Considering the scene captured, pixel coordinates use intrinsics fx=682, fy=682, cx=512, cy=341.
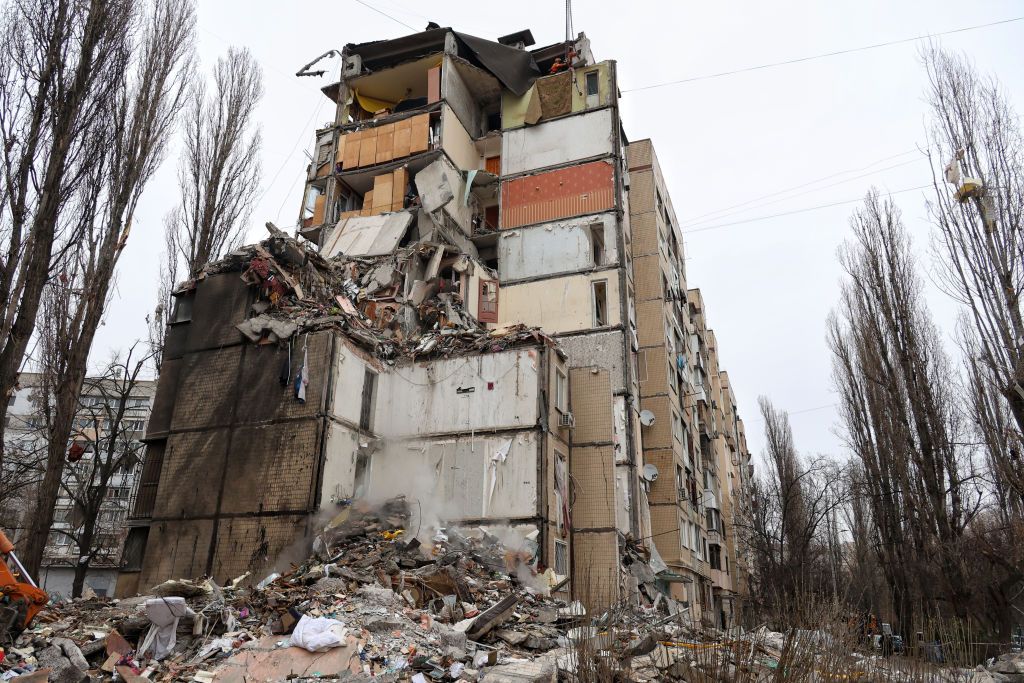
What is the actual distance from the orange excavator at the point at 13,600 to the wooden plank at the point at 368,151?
21708 millimetres

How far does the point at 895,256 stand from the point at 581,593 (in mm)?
16453

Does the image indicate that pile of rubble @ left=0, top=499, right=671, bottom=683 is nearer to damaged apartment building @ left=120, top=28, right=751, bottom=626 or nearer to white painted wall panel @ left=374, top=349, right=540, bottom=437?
damaged apartment building @ left=120, top=28, right=751, bottom=626

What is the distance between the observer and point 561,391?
1744 centimetres

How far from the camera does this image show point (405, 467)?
650 inches

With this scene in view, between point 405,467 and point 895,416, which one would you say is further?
point 895,416

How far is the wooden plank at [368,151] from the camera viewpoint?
28406 mm

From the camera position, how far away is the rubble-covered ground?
5.82 m

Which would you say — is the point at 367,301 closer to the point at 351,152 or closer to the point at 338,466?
the point at 338,466

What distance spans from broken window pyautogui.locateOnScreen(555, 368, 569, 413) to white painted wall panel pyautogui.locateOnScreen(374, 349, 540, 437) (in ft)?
3.47

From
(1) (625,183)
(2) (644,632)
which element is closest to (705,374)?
(1) (625,183)

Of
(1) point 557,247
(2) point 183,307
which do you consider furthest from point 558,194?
(2) point 183,307

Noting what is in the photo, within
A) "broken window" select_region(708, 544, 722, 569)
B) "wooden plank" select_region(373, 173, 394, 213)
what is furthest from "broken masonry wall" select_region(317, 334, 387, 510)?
"broken window" select_region(708, 544, 722, 569)

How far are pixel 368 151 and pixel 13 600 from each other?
890 inches

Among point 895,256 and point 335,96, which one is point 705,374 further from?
point 335,96
